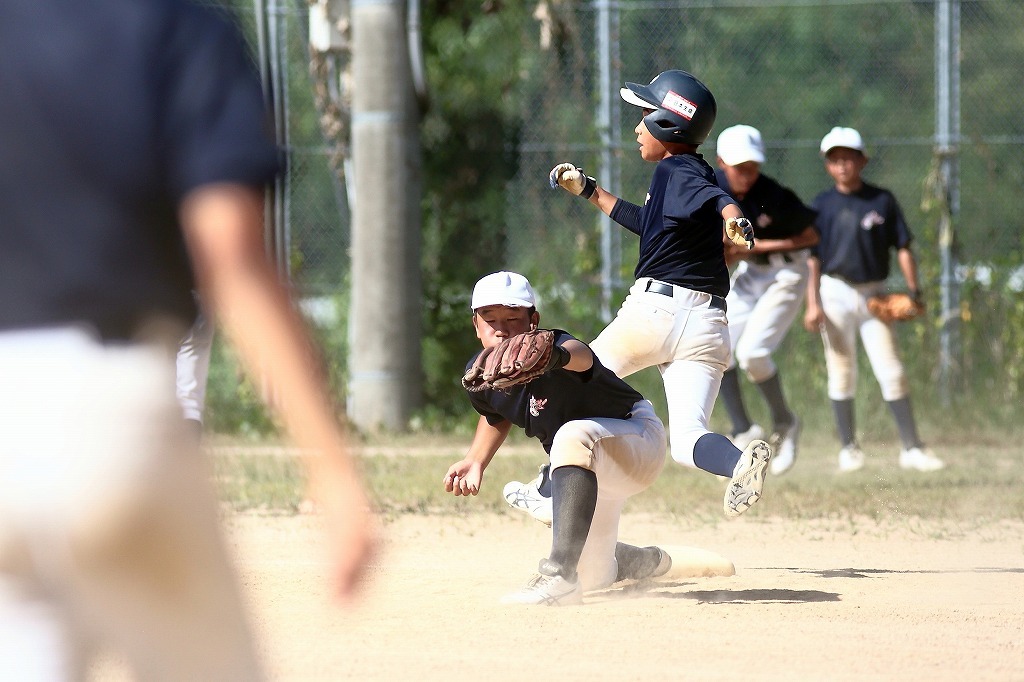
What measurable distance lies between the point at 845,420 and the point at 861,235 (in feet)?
3.51

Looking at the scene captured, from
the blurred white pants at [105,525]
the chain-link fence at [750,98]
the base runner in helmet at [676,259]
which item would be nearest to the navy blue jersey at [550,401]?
the base runner in helmet at [676,259]

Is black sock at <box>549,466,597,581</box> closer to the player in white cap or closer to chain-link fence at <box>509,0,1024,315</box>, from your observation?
the player in white cap

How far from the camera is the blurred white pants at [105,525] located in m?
2.02

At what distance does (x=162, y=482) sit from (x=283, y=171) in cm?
46

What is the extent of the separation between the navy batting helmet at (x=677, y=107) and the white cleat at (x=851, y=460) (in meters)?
3.69

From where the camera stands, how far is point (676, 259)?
19.1ft

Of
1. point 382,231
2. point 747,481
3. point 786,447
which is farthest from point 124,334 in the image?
point 382,231

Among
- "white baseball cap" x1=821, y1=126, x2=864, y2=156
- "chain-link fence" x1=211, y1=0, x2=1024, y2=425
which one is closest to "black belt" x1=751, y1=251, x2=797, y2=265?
"white baseball cap" x1=821, y1=126, x2=864, y2=156

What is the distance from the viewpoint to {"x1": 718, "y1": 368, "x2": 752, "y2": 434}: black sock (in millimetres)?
8789

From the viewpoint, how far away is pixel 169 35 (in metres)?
2.10

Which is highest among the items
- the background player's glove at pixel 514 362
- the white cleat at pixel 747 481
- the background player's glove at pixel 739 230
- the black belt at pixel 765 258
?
the background player's glove at pixel 739 230

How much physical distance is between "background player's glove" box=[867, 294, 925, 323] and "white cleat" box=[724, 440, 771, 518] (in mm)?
4177

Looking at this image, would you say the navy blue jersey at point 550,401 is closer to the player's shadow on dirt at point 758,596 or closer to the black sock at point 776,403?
the player's shadow on dirt at point 758,596

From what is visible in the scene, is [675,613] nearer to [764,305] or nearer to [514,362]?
[514,362]
